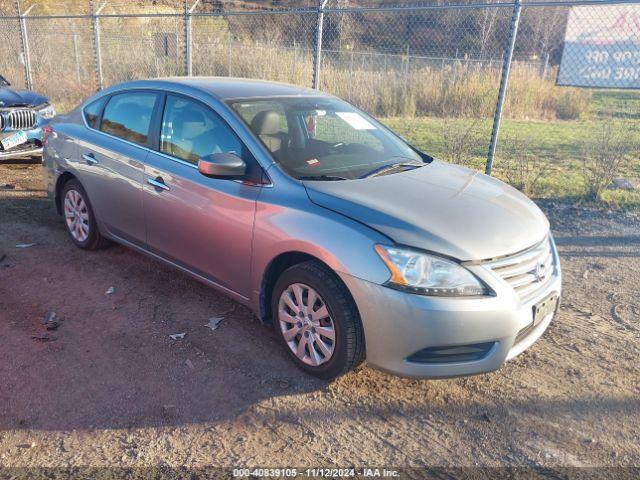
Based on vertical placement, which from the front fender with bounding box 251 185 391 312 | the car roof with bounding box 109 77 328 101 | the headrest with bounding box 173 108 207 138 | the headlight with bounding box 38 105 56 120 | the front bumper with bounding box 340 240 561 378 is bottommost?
the front bumper with bounding box 340 240 561 378

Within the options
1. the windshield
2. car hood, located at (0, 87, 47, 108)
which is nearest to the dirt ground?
the windshield

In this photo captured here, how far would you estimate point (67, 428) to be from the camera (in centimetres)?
284

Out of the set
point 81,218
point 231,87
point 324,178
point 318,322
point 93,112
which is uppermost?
point 231,87

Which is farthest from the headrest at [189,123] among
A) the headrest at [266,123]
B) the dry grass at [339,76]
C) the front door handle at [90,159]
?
the dry grass at [339,76]

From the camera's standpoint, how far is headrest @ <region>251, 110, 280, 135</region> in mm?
3793

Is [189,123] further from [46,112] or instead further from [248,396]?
[46,112]

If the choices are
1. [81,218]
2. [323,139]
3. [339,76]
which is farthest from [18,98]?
[339,76]

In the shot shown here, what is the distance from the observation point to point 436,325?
2828mm

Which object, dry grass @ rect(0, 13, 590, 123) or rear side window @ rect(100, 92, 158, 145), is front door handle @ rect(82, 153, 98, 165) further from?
dry grass @ rect(0, 13, 590, 123)

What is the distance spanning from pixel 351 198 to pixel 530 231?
1.12 meters

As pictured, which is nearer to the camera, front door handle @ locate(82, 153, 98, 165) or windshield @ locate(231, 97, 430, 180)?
windshield @ locate(231, 97, 430, 180)

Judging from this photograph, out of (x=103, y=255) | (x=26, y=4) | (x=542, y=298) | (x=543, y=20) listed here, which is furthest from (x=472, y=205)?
(x=26, y=4)

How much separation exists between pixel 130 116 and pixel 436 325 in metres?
3.22

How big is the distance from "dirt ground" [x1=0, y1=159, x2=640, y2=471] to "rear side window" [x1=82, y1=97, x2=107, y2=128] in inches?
58.8
